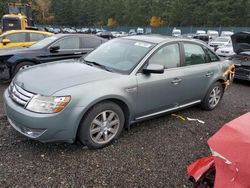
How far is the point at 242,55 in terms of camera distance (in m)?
8.23

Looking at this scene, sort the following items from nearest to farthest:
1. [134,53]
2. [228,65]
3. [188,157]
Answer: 1. [188,157]
2. [134,53]
3. [228,65]

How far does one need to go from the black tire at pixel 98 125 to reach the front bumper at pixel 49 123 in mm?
129

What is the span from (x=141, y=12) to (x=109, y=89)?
7117 cm

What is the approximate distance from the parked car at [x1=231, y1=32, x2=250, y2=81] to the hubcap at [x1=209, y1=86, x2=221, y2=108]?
125 inches

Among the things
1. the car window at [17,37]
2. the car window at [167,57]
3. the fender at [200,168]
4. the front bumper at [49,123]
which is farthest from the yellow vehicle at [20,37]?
the fender at [200,168]

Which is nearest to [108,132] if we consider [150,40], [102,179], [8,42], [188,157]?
[102,179]

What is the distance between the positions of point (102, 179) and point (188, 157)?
1320 mm

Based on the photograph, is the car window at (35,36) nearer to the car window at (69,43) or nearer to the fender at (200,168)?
the car window at (69,43)

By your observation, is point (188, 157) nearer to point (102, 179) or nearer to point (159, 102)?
point (159, 102)

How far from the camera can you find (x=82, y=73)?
11.7ft

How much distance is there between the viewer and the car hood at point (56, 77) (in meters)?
3.14

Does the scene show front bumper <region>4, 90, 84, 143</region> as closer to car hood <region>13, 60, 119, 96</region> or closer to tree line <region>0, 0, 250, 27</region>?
car hood <region>13, 60, 119, 96</region>

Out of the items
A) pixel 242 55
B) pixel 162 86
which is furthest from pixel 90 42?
pixel 242 55

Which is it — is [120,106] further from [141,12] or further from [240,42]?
[141,12]
